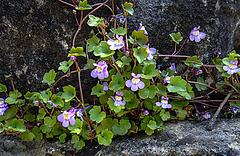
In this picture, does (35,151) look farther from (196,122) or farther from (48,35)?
(196,122)

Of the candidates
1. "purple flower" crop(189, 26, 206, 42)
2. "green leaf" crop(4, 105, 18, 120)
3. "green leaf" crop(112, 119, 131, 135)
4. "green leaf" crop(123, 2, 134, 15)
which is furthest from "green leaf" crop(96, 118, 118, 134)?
"purple flower" crop(189, 26, 206, 42)

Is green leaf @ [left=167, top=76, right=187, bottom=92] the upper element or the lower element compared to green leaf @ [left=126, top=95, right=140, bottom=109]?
upper

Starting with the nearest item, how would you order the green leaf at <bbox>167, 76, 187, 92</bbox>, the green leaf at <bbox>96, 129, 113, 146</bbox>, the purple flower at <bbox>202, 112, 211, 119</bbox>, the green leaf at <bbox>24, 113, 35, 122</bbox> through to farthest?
the green leaf at <bbox>96, 129, 113, 146</bbox> → the green leaf at <bbox>167, 76, 187, 92</bbox> → the green leaf at <bbox>24, 113, 35, 122</bbox> → the purple flower at <bbox>202, 112, 211, 119</bbox>

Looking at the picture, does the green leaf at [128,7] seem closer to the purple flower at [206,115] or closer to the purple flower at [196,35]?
the purple flower at [196,35]

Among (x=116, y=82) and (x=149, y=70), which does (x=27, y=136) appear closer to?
(x=116, y=82)

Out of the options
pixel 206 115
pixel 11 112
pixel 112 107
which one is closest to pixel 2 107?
pixel 11 112

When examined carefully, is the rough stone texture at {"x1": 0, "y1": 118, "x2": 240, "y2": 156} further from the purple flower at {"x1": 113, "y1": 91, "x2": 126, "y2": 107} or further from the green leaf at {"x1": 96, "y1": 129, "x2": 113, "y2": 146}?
the purple flower at {"x1": 113, "y1": 91, "x2": 126, "y2": 107}
